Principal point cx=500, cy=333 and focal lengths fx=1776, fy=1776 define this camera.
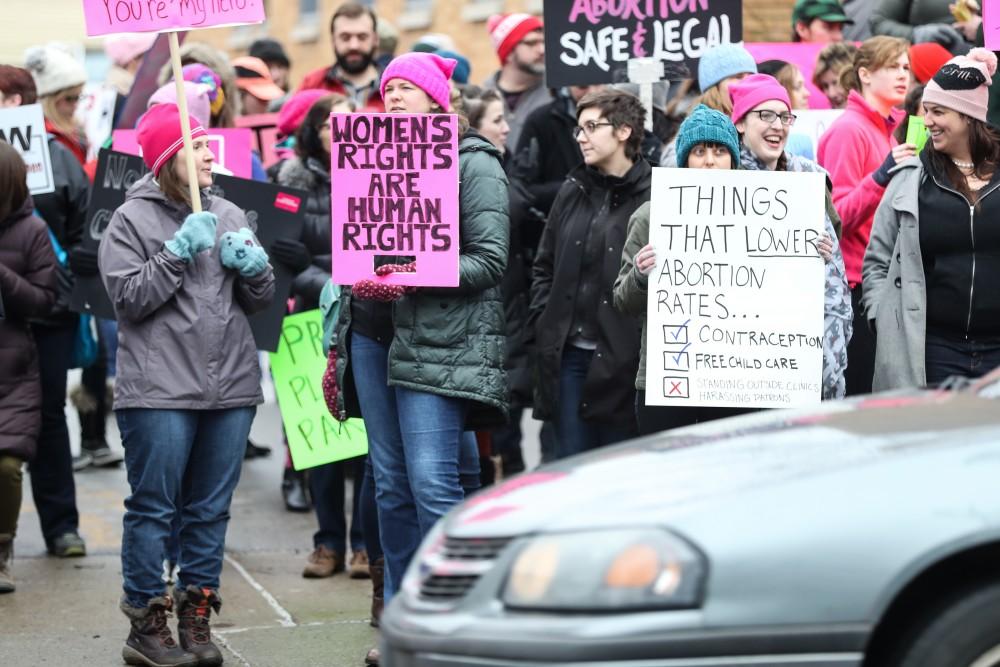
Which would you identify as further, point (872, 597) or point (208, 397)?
point (208, 397)

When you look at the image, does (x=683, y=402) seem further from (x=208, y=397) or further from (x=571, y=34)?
(x=571, y=34)

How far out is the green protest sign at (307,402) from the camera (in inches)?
310

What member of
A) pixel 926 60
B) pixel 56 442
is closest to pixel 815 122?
pixel 926 60

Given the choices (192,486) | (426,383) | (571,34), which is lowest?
(192,486)

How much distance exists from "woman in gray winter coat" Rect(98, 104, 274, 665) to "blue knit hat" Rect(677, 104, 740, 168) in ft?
5.18

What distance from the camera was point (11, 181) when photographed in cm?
759

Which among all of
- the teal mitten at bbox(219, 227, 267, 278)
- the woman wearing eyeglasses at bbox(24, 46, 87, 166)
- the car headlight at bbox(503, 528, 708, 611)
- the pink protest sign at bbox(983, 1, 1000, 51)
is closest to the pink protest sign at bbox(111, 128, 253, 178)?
the woman wearing eyeglasses at bbox(24, 46, 87, 166)

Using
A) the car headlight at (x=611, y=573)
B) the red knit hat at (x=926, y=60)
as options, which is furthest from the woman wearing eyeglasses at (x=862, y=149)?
the car headlight at (x=611, y=573)

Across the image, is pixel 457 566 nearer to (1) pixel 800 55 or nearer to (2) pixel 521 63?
(1) pixel 800 55

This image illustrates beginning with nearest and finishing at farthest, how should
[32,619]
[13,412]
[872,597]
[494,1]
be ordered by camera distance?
1. [872,597]
2. [32,619]
3. [13,412]
4. [494,1]

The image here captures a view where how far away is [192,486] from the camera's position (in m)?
6.51

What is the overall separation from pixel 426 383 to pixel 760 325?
3.79 ft

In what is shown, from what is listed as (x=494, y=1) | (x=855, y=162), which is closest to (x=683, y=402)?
(x=855, y=162)

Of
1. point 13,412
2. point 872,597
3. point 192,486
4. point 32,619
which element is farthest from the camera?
point 13,412
